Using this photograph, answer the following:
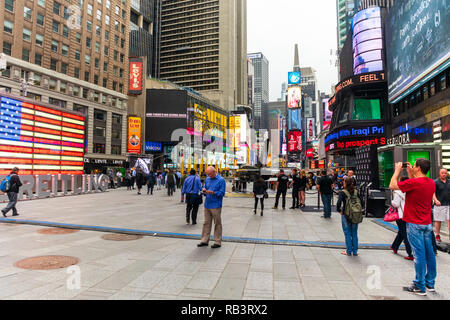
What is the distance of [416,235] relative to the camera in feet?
13.5

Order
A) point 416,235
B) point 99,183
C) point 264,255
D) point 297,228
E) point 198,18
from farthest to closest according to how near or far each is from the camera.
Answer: point 198,18
point 99,183
point 297,228
point 264,255
point 416,235

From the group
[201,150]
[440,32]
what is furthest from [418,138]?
[201,150]

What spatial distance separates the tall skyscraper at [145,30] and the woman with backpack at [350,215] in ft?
338

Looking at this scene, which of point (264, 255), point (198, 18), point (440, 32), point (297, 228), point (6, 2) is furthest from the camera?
point (198, 18)

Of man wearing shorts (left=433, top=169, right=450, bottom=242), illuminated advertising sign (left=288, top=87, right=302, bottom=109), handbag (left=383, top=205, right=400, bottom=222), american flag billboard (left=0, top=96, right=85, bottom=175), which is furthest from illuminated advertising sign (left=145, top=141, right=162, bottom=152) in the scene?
handbag (left=383, top=205, right=400, bottom=222)

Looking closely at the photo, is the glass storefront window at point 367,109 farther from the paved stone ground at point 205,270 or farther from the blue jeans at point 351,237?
the blue jeans at point 351,237

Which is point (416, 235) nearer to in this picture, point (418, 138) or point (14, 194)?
point (14, 194)

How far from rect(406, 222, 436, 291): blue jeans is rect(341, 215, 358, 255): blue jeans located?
6.57 feet

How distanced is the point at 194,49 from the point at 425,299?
14154 cm

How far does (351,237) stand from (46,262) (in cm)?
629

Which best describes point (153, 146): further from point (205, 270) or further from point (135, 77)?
point (205, 270)

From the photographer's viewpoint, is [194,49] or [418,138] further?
[194,49]

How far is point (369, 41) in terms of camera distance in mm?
37812

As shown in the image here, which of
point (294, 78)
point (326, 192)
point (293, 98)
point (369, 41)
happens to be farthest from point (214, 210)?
point (294, 78)
